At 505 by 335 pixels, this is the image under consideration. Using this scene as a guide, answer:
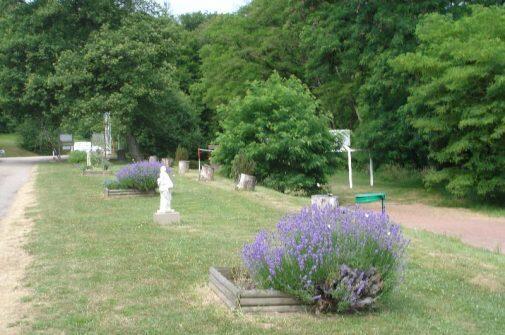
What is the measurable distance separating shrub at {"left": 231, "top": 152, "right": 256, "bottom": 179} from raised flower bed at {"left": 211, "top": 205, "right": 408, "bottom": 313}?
1617 cm

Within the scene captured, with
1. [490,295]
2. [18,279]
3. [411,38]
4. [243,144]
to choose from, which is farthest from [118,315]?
[411,38]

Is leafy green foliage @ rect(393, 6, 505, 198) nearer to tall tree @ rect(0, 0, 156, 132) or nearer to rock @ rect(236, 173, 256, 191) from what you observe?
rock @ rect(236, 173, 256, 191)

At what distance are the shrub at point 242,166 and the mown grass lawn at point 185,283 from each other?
8367mm

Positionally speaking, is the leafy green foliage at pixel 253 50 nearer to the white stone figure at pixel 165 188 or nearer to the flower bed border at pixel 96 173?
the flower bed border at pixel 96 173

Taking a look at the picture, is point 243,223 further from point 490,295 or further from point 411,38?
point 411,38

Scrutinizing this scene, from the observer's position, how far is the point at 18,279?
315 inches

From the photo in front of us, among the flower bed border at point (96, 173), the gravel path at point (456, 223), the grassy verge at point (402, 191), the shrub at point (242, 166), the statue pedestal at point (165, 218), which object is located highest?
the shrub at point (242, 166)

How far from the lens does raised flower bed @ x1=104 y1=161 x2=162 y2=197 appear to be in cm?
1786

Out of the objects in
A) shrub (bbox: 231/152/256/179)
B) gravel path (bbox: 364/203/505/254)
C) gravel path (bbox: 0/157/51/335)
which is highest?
shrub (bbox: 231/152/256/179)

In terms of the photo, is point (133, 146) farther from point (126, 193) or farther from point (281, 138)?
point (126, 193)

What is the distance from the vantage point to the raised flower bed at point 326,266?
613 centimetres

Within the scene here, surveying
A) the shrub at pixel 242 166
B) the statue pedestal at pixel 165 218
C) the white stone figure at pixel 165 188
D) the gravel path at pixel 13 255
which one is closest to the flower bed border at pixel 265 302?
the gravel path at pixel 13 255

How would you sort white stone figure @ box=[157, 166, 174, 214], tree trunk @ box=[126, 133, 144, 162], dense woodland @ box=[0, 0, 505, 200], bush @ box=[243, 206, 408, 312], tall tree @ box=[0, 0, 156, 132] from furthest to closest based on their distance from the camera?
1. tree trunk @ box=[126, 133, 144, 162]
2. tall tree @ box=[0, 0, 156, 132]
3. dense woodland @ box=[0, 0, 505, 200]
4. white stone figure @ box=[157, 166, 174, 214]
5. bush @ box=[243, 206, 408, 312]

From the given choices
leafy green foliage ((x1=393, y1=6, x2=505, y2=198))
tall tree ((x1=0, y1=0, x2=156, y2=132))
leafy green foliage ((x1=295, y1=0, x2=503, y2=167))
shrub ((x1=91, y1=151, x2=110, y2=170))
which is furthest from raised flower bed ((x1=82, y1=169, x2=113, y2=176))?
leafy green foliage ((x1=393, y1=6, x2=505, y2=198))
